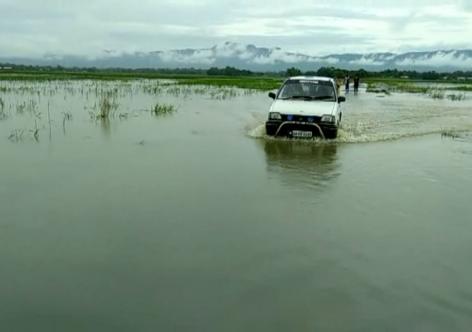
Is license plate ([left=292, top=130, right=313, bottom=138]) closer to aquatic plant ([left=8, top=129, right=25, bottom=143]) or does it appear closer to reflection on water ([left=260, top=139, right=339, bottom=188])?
reflection on water ([left=260, top=139, right=339, bottom=188])

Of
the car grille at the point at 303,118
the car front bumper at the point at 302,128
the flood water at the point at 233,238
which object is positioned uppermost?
the car grille at the point at 303,118

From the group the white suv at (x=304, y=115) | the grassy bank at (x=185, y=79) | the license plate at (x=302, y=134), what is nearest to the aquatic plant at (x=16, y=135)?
the white suv at (x=304, y=115)

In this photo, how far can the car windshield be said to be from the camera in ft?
45.1

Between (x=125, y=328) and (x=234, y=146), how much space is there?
8.86 metres

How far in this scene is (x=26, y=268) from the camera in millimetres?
5035

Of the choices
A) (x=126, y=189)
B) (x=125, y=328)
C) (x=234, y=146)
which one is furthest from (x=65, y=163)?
(x=125, y=328)

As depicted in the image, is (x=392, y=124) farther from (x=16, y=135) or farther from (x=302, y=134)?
(x=16, y=135)

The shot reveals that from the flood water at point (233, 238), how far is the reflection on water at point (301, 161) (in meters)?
0.07

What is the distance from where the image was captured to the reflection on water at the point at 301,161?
9234 millimetres

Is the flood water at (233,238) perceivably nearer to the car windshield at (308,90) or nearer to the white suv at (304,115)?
the white suv at (304,115)

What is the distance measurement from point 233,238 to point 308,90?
336 inches

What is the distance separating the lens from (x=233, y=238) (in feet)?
19.7

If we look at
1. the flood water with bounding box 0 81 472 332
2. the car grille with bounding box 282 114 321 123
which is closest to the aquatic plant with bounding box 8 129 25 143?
the flood water with bounding box 0 81 472 332

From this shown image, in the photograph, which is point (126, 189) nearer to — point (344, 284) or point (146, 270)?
point (146, 270)
